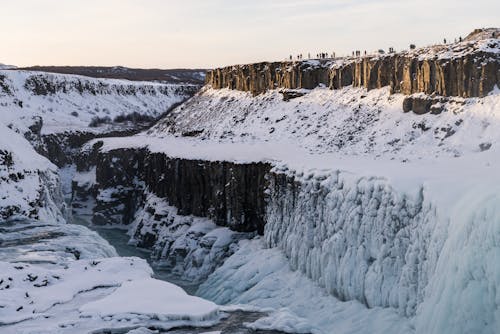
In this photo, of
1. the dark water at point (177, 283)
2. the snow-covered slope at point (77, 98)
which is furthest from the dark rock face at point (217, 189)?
the snow-covered slope at point (77, 98)

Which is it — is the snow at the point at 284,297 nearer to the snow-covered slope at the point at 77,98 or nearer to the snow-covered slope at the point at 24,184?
the snow-covered slope at the point at 24,184

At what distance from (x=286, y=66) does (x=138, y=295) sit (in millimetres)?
48506

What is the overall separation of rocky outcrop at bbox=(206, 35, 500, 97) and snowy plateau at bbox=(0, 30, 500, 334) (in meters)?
0.20

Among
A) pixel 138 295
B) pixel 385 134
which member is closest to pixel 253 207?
pixel 385 134

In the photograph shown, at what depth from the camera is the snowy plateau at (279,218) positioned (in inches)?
609

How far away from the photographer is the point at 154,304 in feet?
51.8

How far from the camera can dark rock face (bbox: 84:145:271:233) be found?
3984cm

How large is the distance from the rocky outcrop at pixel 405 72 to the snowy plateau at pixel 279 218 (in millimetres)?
204

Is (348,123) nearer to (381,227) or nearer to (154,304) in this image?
(381,227)

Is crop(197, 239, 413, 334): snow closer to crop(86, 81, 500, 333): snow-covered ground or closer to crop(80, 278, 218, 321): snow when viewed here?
crop(86, 81, 500, 333): snow-covered ground

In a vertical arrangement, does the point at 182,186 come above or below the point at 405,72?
below

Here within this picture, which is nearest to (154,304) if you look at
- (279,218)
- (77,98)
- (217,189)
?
(279,218)

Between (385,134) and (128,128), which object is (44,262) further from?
(128,128)

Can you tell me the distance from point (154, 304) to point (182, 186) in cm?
3325
